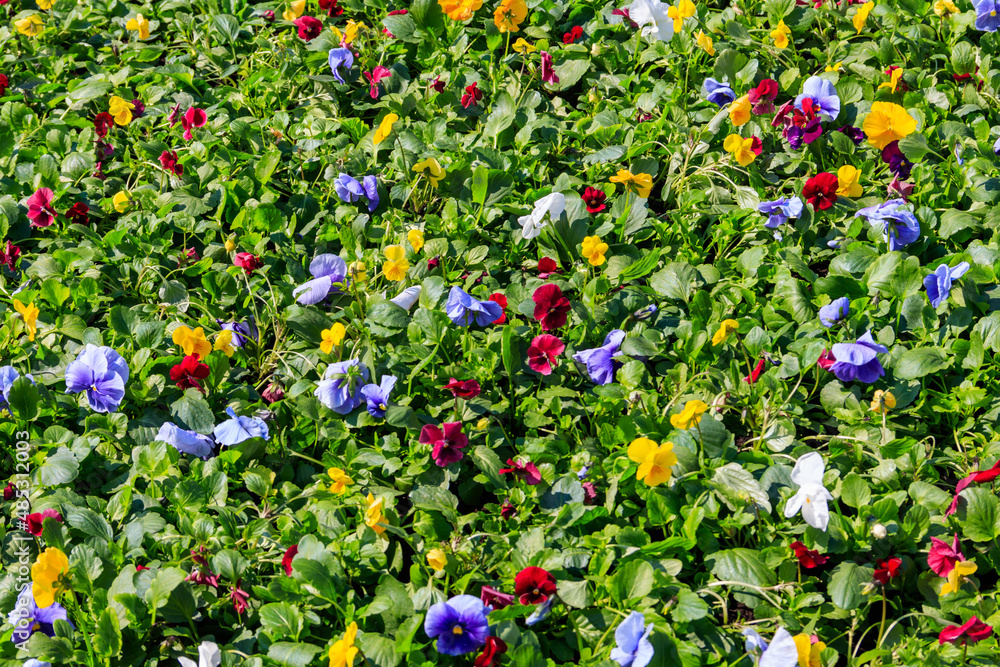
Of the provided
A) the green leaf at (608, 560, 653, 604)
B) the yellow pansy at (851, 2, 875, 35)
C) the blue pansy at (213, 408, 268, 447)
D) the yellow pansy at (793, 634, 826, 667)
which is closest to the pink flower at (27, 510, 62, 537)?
the blue pansy at (213, 408, 268, 447)

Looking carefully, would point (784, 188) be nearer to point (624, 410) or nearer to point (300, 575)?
point (624, 410)

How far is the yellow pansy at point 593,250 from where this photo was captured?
2473 millimetres

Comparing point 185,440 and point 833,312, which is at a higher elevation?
point 833,312

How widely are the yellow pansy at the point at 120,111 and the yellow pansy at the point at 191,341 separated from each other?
120cm

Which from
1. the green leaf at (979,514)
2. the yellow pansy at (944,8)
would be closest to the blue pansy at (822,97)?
the yellow pansy at (944,8)

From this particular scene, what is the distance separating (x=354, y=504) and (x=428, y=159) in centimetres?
118

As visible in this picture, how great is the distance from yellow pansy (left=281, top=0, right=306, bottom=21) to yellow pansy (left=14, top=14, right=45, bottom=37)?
1.04 m

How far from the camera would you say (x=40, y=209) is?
2.79 m

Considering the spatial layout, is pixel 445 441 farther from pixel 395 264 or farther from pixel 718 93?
pixel 718 93

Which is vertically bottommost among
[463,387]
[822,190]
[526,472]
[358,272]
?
[526,472]

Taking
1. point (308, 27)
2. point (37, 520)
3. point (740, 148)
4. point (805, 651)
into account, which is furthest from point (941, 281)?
point (308, 27)

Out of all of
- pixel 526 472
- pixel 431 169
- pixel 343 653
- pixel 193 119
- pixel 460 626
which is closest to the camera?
pixel 343 653

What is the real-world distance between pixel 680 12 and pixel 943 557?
208cm

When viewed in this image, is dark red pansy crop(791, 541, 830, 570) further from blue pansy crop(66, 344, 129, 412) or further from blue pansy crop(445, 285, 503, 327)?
blue pansy crop(66, 344, 129, 412)
